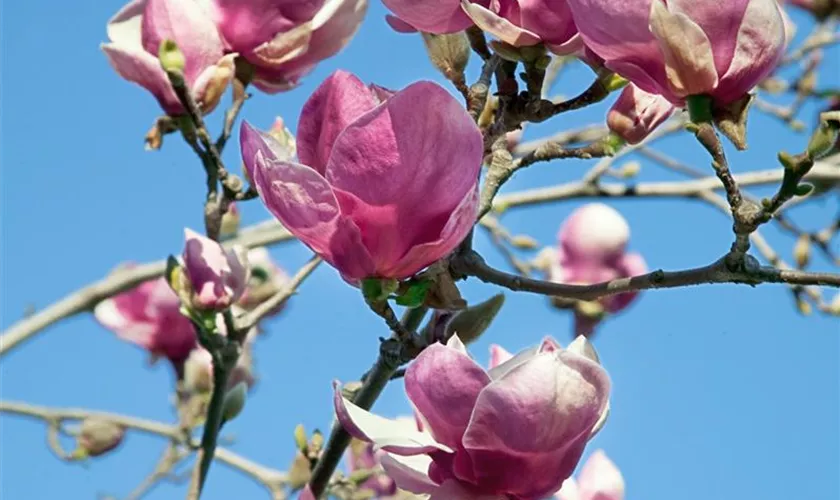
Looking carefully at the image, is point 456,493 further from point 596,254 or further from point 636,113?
point 596,254

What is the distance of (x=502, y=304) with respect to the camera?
0.96m

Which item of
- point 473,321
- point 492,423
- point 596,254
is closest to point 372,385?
point 473,321

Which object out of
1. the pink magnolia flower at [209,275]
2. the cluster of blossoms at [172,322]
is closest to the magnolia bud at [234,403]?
the pink magnolia flower at [209,275]

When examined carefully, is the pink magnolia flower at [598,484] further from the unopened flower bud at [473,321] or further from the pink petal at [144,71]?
the pink petal at [144,71]

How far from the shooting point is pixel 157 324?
6.88 ft

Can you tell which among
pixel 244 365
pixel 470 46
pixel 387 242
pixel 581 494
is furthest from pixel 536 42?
pixel 244 365

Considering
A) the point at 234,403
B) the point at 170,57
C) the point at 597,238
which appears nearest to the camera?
the point at 170,57

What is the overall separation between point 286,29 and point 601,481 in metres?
0.52

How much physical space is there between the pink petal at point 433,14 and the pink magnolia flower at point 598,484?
0.47 metres

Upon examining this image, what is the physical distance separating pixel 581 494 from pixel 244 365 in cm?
79

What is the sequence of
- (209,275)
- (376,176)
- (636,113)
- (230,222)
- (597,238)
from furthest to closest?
1. (597,238)
2. (230,222)
3. (209,275)
4. (636,113)
5. (376,176)

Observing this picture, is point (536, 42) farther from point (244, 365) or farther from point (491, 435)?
A: point (244, 365)

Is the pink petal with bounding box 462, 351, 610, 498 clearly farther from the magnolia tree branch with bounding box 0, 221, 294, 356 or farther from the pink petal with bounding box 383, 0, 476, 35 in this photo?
the magnolia tree branch with bounding box 0, 221, 294, 356

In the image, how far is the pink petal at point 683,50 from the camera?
76 cm
